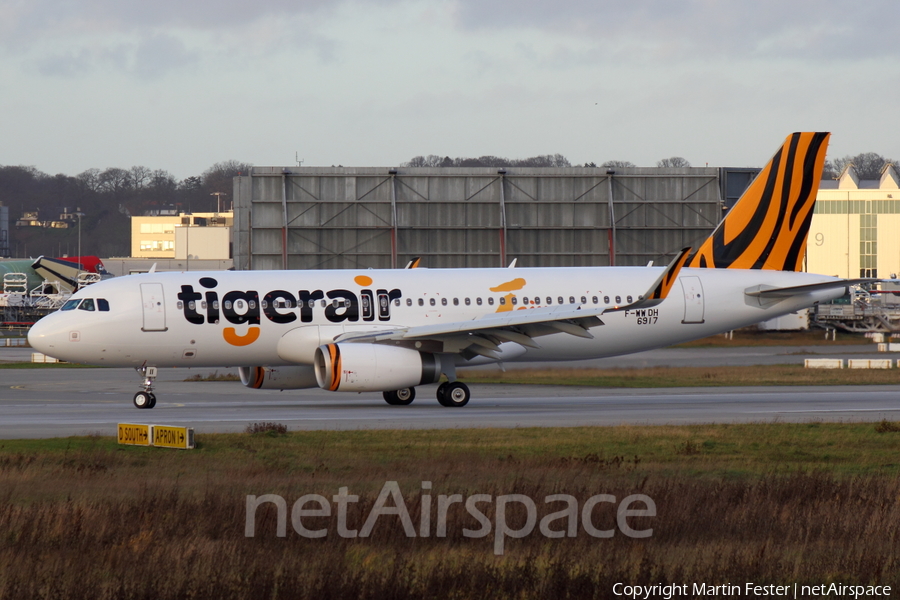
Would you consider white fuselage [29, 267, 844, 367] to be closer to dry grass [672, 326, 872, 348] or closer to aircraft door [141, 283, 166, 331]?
aircraft door [141, 283, 166, 331]

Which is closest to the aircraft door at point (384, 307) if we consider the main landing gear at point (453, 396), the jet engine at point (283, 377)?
the jet engine at point (283, 377)

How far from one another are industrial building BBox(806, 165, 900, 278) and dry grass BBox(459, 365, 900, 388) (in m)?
83.7

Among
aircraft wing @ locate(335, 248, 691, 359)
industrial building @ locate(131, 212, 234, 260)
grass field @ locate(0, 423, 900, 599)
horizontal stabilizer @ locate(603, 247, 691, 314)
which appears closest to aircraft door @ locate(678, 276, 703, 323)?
aircraft wing @ locate(335, 248, 691, 359)

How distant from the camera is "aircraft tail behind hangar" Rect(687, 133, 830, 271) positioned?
3462cm

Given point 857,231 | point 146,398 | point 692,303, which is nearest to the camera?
point 146,398

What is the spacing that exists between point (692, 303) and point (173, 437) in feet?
59.6

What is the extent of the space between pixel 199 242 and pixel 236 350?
110581mm

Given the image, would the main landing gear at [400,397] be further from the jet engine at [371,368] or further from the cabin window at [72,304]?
the cabin window at [72,304]

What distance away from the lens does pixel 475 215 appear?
61000mm

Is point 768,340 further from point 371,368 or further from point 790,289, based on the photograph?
point 371,368

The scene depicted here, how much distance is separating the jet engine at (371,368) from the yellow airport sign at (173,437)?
814cm

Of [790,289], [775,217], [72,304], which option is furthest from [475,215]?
[72,304]

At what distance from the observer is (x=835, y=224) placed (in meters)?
122

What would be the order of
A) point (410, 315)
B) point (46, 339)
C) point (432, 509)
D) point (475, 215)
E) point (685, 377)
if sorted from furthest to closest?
point (475, 215) < point (685, 377) < point (410, 315) < point (46, 339) < point (432, 509)
